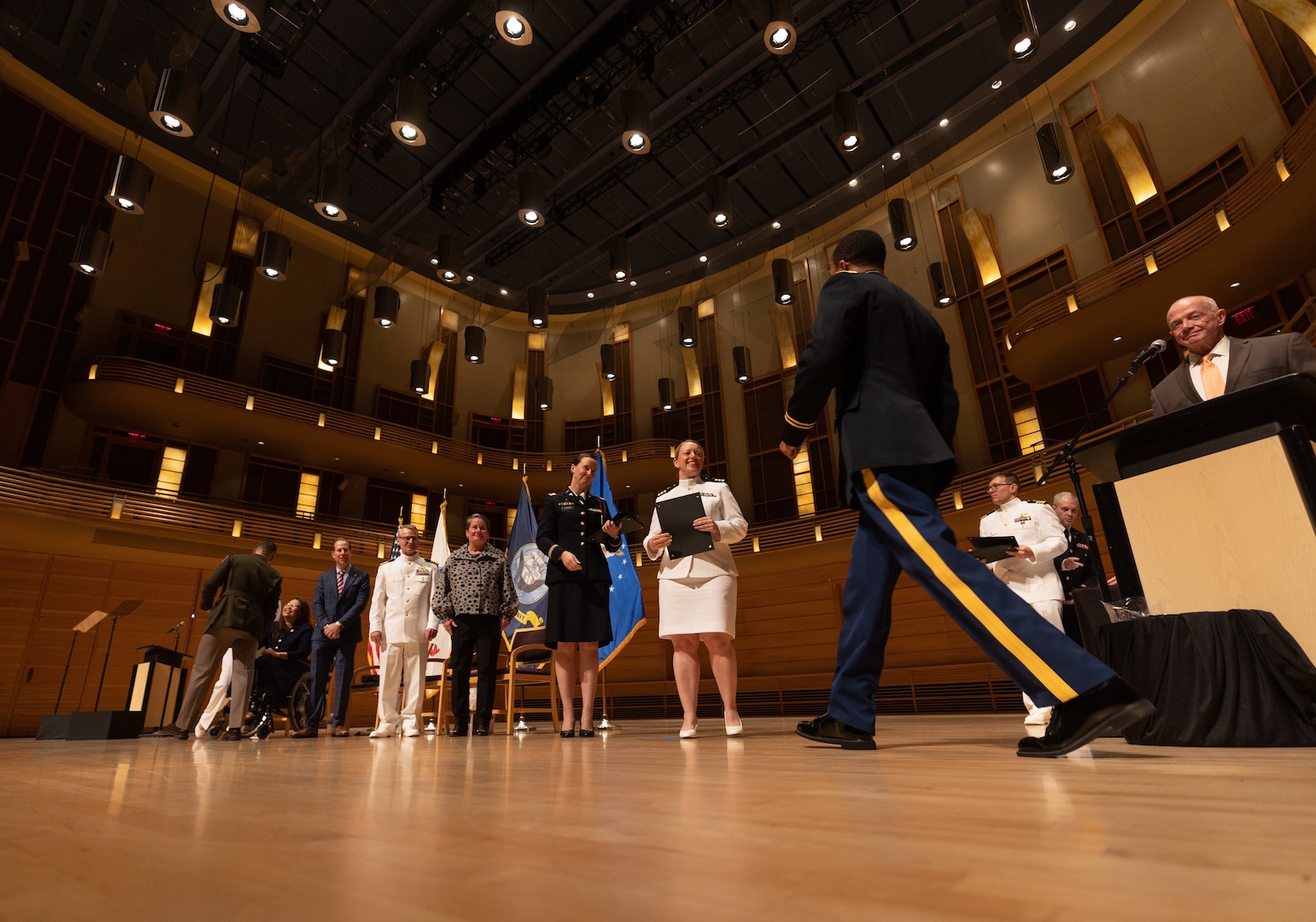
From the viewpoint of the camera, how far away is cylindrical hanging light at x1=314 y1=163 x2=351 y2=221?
7578mm

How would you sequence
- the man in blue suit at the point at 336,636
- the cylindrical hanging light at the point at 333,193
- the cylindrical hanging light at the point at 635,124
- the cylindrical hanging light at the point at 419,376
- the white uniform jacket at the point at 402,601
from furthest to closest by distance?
1. the cylindrical hanging light at the point at 419,376
2. the cylindrical hanging light at the point at 333,193
3. the cylindrical hanging light at the point at 635,124
4. the man in blue suit at the point at 336,636
5. the white uniform jacket at the point at 402,601

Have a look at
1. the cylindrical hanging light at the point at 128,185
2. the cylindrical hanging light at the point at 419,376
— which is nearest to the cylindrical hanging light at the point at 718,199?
the cylindrical hanging light at the point at 419,376

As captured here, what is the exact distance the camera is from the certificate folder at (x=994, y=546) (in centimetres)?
236

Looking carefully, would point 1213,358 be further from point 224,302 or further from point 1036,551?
point 224,302

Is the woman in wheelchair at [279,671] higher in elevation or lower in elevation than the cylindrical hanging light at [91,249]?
lower

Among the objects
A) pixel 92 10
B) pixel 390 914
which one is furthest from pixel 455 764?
pixel 92 10

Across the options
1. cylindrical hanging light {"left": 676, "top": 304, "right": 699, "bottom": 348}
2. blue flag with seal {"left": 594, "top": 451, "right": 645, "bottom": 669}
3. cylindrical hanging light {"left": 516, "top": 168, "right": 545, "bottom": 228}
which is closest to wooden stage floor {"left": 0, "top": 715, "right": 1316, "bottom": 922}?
blue flag with seal {"left": 594, "top": 451, "right": 645, "bottom": 669}

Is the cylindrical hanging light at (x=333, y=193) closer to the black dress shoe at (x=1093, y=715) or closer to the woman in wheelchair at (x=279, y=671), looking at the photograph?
the woman in wheelchair at (x=279, y=671)

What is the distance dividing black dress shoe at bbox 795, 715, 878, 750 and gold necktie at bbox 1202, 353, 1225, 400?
1672 millimetres

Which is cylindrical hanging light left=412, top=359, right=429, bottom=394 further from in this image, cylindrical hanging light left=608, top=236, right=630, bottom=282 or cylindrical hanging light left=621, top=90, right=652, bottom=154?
cylindrical hanging light left=621, top=90, right=652, bottom=154

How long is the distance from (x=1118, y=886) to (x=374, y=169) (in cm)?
1453

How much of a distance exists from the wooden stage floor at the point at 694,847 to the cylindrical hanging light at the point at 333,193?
7.63m

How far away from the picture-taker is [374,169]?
41.5 feet

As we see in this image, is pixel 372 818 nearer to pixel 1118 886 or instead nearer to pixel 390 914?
pixel 390 914
